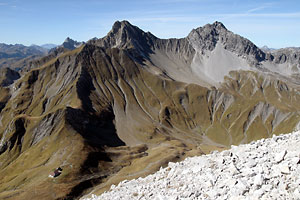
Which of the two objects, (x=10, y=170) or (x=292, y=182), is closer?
(x=292, y=182)

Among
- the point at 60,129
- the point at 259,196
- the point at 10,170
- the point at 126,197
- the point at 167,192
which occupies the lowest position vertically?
the point at 10,170

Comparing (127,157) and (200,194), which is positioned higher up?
(200,194)

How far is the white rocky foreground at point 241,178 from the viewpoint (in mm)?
19328

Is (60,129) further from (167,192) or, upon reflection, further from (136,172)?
(167,192)

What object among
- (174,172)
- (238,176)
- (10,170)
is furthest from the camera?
(10,170)

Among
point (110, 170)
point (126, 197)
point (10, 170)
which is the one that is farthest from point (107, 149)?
point (126, 197)

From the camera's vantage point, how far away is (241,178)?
2170 cm

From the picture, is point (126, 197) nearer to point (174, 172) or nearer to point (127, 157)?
point (174, 172)

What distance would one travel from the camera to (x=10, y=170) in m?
157

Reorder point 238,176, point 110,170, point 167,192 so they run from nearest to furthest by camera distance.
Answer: point 238,176, point 167,192, point 110,170

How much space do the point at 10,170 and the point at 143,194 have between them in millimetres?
162800

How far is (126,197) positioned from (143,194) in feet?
9.62

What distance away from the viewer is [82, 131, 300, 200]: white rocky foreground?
19.3 m

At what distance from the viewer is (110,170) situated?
460ft
